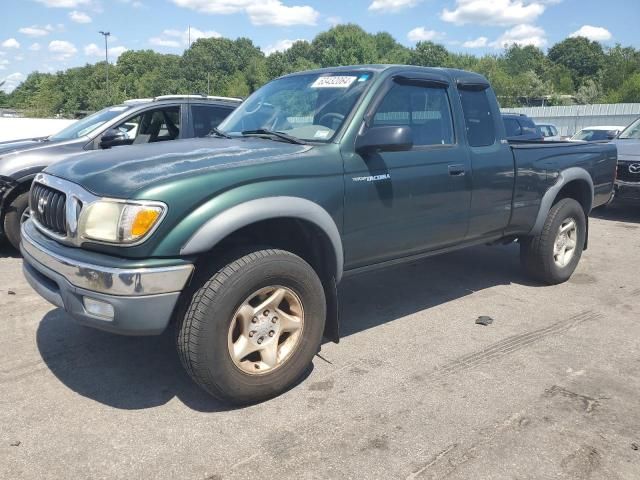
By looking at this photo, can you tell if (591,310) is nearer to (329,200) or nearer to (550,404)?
(550,404)

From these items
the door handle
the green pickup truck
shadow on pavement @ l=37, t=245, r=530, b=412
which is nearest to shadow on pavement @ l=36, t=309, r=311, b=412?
shadow on pavement @ l=37, t=245, r=530, b=412

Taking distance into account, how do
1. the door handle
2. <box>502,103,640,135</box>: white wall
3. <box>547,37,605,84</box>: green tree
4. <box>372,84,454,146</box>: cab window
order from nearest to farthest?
1. <box>372,84,454,146</box>: cab window
2. the door handle
3. <box>502,103,640,135</box>: white wall
4. <box>547,37,605,84</box>: green tree

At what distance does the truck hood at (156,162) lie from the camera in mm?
2844

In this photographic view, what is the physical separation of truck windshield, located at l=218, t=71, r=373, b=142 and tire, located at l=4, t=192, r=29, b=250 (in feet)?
9.54

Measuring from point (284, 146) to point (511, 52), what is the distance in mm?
112140

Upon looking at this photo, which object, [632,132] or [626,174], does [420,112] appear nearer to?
[626,174]

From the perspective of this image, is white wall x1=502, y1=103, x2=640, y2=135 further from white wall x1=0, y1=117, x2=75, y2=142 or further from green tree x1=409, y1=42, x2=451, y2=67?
green tree x1=409, y1=42, x2=451, y2=67

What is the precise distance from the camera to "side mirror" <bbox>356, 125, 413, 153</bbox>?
3.43m

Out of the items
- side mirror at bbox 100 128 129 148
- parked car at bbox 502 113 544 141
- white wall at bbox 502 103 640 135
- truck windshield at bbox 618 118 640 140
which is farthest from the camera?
white wall at bbox 502 103 640 135

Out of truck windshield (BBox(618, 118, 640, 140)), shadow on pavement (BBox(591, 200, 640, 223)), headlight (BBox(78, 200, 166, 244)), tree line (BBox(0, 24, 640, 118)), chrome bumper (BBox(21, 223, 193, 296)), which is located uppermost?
tree line (BBox(0, 24, 640, 118))

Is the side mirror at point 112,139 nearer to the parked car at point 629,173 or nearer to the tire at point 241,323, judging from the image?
the tire at point 241,323

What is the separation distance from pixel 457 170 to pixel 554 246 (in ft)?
5.99

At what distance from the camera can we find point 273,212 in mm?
3057

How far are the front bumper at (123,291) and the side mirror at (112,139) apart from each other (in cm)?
365
